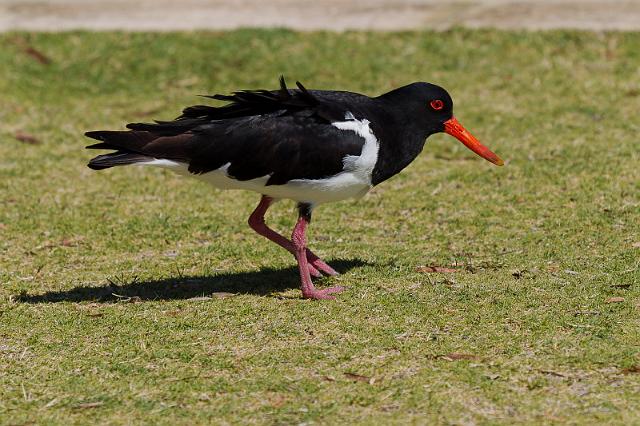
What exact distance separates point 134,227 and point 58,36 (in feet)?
18.9

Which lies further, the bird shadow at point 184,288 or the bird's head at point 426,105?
the bird's head at point 426,105

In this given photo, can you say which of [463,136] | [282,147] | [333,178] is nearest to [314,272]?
[333,178]

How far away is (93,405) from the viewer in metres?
5.50

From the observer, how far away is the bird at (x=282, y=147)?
6992 millimetres

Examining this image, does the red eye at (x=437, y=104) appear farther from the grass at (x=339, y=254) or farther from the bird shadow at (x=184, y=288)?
the bird shadow at (x=184, y=288)

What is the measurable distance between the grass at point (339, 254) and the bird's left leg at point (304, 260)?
139mm

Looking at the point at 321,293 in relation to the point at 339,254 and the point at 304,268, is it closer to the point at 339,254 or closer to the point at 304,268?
the point at 304,268

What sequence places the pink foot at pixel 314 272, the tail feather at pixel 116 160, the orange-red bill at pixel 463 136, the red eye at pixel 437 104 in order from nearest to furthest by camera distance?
the tail feather at pixel 116 160 → the pink foot at pixel 314 272 → the red eye at pixel 437 104 → the orange-red bill at pixel 463 136

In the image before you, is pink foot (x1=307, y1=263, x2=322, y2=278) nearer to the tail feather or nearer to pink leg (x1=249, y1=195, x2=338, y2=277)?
pink leg (x1=249, y1=195, x2=338, y2=277)

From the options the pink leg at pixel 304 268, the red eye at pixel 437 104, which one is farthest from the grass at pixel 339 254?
the red eye at pixel 437 104

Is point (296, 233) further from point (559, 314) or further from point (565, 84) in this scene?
point (565, 84)

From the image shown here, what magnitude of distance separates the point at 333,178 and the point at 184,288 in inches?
53.4

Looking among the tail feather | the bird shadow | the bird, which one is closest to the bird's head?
the bird

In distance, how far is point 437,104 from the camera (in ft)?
25.2
